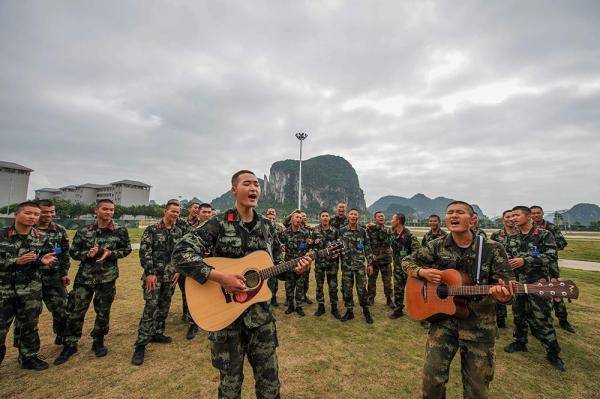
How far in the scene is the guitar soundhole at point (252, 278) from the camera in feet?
10.4

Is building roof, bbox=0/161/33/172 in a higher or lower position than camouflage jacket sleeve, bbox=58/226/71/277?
higher

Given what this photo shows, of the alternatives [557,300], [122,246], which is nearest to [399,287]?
[557,300]

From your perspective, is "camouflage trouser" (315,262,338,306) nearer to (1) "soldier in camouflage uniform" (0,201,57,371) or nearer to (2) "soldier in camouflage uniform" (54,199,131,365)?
(2) "soldier in camouflage uniform" (54,199,131,365)

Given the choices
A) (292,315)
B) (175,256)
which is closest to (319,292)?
(292,315)

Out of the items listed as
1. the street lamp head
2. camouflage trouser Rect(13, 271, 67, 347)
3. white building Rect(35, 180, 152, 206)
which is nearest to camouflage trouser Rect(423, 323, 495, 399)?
camouflage trouser Rect(13, 271, 67, 347)

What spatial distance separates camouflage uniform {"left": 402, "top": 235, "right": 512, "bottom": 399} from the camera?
3.27 metres

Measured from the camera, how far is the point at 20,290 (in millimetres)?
4707

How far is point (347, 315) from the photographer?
7.60 metres

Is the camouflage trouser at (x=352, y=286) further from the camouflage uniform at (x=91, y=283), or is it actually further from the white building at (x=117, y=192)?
the white building at (x=117, y=192)

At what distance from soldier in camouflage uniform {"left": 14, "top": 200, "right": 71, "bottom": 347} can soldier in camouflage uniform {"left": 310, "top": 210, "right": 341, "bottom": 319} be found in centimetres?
590

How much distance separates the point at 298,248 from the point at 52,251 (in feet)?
20.0

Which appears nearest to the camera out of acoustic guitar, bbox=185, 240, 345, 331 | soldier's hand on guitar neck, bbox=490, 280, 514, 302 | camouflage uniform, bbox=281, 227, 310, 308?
acoustic guitar, bbox=185, 240, 345, 331

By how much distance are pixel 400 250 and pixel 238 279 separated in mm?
7130

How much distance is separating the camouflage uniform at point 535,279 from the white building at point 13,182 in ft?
431
